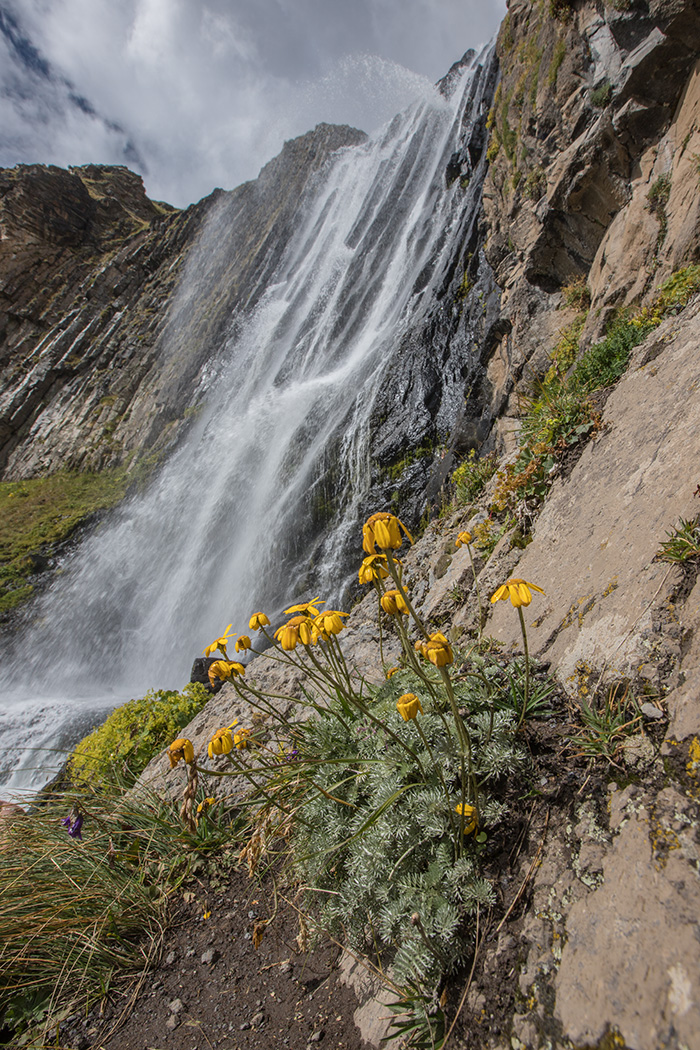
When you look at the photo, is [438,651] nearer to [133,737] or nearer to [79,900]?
[79,900]

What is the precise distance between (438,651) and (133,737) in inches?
159

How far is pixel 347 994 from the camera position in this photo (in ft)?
5.80

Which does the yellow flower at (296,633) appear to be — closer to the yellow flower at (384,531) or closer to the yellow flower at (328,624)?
the yellow flower at (328,624)

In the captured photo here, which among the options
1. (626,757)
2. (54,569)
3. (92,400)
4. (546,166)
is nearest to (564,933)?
(626,757)

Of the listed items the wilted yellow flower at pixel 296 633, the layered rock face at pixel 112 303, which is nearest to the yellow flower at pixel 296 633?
the wilted yellow flower at pixel 296 633

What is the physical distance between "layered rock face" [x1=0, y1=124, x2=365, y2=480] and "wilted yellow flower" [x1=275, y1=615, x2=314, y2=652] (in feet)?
60.9

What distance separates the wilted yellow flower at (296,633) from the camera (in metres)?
1.85

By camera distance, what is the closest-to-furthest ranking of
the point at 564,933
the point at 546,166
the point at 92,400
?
the point at 564,933 → the point at 546,166 → the point at 92,400

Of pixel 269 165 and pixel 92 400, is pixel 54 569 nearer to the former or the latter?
pixel 92 400

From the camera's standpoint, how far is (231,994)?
1.95 metres

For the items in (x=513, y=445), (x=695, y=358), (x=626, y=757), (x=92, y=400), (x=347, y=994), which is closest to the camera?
(x=626, y=757)

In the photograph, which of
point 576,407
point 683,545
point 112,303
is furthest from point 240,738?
point 112,303

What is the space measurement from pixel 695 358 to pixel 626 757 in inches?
87.1

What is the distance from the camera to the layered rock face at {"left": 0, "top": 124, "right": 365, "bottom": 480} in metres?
22.3
